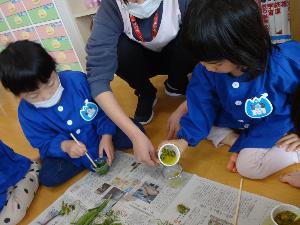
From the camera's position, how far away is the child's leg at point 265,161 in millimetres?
846

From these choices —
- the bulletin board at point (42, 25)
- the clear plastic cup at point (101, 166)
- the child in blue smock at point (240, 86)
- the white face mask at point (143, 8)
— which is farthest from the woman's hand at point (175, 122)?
the bulletin board at point (42, 25)

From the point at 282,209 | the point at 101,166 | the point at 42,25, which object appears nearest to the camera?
the point at 282,209

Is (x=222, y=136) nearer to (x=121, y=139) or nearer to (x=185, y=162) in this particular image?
(x=185, y=162)

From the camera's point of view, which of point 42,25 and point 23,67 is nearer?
point 23,67

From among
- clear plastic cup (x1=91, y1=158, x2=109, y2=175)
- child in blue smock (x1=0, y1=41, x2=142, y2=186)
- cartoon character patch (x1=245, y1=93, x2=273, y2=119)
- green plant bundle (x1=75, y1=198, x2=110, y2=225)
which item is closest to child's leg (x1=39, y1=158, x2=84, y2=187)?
child in blue smock (x1=0, y1=41, x2=142, y2=186)

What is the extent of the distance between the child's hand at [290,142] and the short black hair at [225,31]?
0.85 ft

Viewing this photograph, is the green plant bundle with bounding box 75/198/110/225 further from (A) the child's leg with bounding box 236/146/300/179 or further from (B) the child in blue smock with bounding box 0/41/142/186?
(A) the child's leg with bounding box 236/146/300/179

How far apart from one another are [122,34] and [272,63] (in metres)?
0.63

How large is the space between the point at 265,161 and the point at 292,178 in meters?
0.08

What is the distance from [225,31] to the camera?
2.21 ft

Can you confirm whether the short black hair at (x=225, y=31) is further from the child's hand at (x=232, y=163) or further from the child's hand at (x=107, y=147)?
the child's hand at (x=107, y=147)

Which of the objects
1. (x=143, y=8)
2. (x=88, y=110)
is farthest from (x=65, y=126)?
(x=143, y=8)

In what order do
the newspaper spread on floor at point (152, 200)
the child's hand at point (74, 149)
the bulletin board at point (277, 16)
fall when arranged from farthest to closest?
the bulletin board at point (277, 16) → the child's hand at point (74, 149) → the newspaper spread on floor at point (152, 200)

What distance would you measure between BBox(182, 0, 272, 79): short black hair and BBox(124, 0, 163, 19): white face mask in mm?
276
